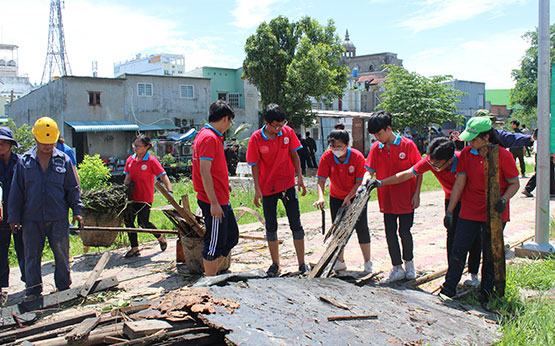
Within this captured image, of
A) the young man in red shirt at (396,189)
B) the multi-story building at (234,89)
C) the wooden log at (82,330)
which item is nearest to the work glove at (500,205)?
the young man in red shirt at (396,189)

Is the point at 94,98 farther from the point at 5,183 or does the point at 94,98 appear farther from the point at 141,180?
the point at 5,183

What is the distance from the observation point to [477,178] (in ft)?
14.8

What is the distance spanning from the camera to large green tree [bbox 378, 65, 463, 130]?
31047mm

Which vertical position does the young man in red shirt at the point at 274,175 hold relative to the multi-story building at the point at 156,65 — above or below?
below

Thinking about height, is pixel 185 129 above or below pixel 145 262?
above

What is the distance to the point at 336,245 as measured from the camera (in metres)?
4.74

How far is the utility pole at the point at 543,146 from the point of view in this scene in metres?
5.99

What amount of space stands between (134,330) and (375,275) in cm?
279

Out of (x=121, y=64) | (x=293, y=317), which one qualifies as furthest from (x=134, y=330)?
(x=121, y=64)

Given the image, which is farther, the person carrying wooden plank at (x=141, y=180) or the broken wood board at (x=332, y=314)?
the person carrying wooden plank at (x=141, y=180)

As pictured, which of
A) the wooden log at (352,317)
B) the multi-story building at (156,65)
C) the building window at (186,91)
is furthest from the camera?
the multi-story building at (156,65)

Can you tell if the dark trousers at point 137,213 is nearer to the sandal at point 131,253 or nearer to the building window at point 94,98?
the sandal at point 131,253

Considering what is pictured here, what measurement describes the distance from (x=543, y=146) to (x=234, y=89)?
32.7 m

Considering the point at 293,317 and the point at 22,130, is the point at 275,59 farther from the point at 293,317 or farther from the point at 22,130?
the point at 293,317
